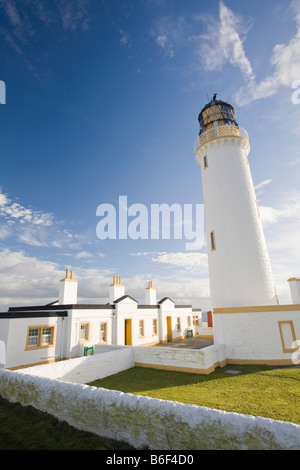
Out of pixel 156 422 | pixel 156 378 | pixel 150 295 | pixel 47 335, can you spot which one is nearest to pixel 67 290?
pixel 47 335

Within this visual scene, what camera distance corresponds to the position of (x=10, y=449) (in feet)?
15.3

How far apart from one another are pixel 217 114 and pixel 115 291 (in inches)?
704

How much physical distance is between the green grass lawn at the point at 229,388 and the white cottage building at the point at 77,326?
18.2ft

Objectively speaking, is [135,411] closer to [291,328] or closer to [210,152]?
[291,328]

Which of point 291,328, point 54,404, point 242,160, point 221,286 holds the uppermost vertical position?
point 242,160

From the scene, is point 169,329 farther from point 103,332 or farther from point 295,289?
point 295,289

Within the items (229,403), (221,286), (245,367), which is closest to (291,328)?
(245,367)

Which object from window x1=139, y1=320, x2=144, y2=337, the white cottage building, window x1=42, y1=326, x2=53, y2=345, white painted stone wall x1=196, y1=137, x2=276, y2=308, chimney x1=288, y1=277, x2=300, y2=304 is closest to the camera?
the white cottage building

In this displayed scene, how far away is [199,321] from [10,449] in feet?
97.1

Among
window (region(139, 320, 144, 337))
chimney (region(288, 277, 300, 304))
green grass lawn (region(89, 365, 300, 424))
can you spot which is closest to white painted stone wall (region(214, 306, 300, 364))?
green grass lawn (region(89, 365, 300, 424))

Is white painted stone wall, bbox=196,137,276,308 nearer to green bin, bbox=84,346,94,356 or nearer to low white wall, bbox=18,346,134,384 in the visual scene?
low white wall, bbox=18,346,134,384

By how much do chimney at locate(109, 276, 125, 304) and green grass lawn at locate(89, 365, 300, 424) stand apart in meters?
8.32

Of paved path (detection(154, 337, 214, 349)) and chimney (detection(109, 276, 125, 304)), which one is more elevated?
chimney (detection(109, 276, 125, 304))

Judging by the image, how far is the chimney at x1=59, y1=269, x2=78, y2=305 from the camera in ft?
58.6
